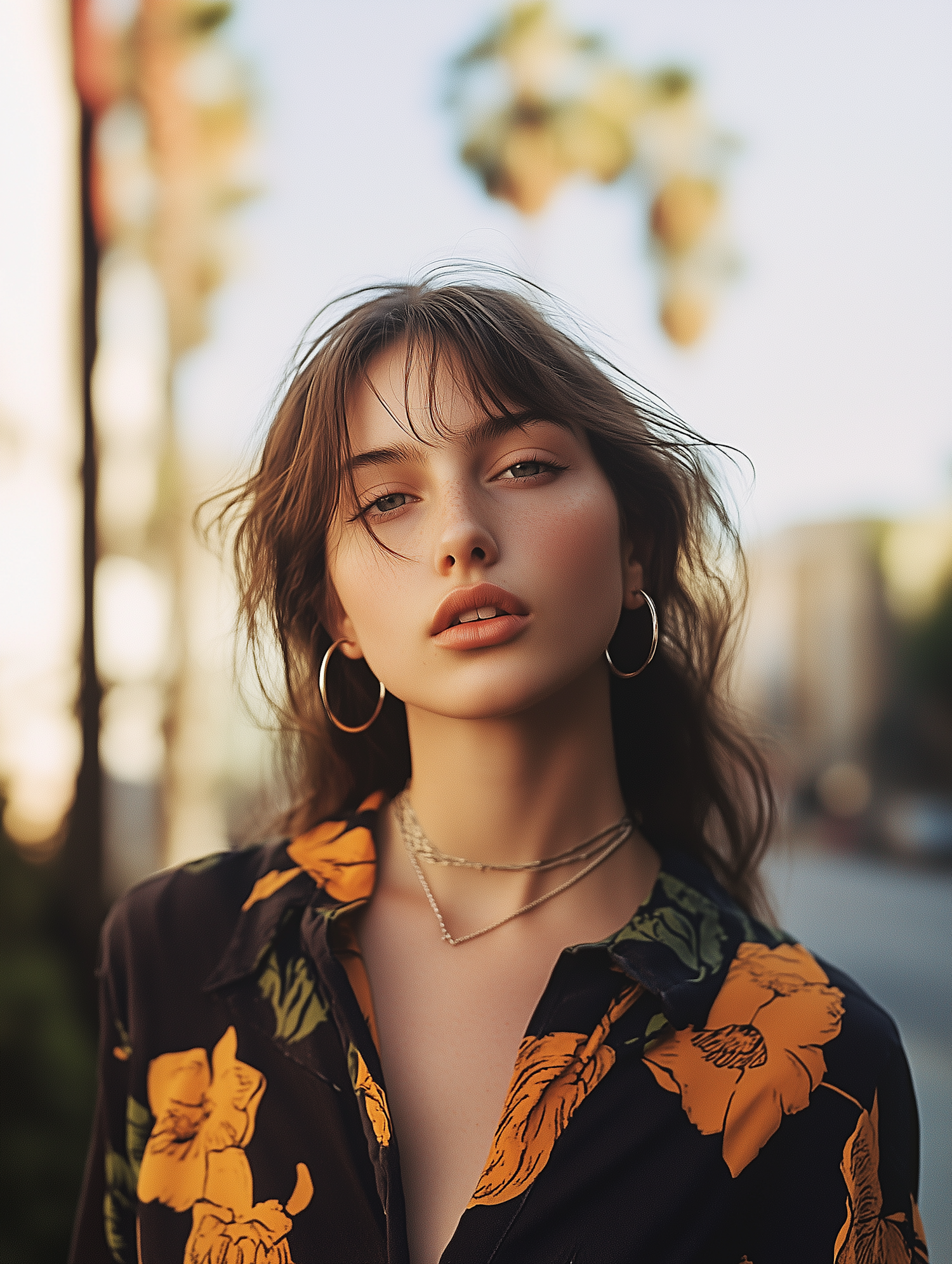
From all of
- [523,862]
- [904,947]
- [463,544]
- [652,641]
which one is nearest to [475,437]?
[463,544]

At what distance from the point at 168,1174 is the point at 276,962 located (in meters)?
0.24

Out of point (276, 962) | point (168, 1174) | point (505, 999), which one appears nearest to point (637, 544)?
point (505, 999)

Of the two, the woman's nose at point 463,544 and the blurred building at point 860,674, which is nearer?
the woman's nose at point 463,544

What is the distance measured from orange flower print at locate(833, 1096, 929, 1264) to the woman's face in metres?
0.53

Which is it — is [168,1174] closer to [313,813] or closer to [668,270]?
[313,813]

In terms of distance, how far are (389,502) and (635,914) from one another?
51cm

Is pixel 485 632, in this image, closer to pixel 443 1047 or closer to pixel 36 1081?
pixel 443 1047

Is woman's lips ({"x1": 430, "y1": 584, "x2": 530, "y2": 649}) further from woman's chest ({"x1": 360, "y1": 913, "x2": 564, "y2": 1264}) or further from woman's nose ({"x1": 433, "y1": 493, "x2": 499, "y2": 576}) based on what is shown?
woman's chest ({"x1": 360, "y1": 913, "x2": 564, "y2": 1264})

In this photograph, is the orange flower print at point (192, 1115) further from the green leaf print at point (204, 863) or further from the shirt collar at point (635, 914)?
the green leaf print at point (204, 863)

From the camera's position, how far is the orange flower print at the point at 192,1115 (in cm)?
103

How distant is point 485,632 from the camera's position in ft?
3.10

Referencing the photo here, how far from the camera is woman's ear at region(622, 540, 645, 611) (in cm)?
112

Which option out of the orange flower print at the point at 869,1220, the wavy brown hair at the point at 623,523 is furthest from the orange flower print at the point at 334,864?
the orange flower print at the point at 869,1220

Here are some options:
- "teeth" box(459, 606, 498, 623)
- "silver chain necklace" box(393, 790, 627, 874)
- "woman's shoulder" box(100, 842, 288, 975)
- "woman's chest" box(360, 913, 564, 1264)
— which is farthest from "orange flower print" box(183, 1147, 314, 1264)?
"teeth" box(459, 606, 498, 623)
